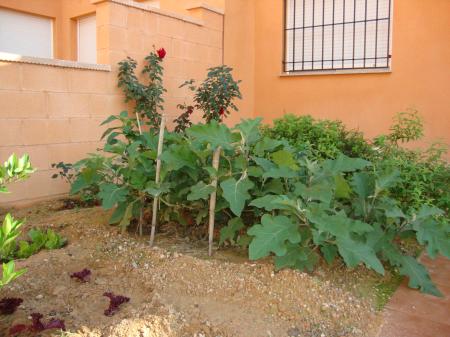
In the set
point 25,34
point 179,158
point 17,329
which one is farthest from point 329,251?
point 25,34

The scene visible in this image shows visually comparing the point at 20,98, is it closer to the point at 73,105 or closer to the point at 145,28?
the point at 73,105

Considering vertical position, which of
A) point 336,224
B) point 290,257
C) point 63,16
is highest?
point 63,16

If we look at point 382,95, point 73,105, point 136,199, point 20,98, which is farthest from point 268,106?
point 136,199

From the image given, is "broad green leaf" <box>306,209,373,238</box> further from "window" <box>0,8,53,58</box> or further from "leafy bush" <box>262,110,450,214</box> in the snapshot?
"window" <box>0,8,53,58</box>

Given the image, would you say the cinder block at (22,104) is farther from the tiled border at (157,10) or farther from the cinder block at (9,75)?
the tiled border at (157,10)

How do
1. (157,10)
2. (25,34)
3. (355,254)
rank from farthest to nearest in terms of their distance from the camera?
(25,34) → (157,10) → (355,254)

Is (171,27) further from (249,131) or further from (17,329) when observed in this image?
(17,329)

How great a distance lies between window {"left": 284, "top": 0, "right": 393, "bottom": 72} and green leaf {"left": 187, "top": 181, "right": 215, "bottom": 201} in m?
4.55

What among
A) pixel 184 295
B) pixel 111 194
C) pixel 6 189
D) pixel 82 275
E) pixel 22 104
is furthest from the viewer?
pixel 22 104

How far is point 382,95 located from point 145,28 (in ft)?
10.9

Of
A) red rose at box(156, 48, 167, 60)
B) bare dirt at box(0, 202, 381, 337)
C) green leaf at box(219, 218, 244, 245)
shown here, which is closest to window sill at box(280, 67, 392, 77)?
red rose at box(156, 48, 167, 60)

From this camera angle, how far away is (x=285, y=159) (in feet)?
9.60

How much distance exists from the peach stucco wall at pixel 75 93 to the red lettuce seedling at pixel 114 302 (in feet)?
8.71

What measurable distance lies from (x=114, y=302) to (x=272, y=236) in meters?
0.88
